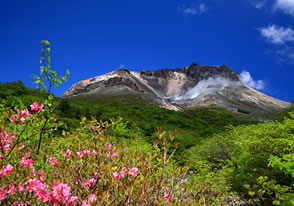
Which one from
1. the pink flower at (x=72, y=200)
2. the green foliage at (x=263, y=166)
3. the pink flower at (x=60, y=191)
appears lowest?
the pink flower at (x=72, y=200)

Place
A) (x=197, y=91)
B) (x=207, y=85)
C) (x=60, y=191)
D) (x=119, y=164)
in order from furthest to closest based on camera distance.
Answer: (x=207, y=85), (x=197, y=91), (x=119, y=164), (x=60, y=191)

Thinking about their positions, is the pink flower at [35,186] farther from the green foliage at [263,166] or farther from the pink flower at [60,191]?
the green foliage at [263,166]

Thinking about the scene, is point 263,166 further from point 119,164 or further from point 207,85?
point 207,85

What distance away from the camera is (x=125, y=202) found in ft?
7.33

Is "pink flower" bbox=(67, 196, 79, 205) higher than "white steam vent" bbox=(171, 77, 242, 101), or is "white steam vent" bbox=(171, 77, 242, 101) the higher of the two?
"white steam vent" bbox=(171, 77, 242, 101)

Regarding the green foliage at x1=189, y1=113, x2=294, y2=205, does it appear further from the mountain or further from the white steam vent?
the white steam vent

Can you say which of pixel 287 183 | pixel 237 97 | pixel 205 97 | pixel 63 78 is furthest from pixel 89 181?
pixel 237 97

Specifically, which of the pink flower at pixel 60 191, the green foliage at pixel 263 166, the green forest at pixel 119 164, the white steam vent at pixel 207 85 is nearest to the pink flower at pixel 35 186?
the green forest at pixel 119 164

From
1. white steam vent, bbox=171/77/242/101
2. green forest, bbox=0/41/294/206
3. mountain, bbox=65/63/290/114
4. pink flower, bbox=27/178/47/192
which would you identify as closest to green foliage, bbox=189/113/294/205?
green forest, bbox=0/41/294/206

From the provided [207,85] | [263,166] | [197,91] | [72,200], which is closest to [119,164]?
[72,200]

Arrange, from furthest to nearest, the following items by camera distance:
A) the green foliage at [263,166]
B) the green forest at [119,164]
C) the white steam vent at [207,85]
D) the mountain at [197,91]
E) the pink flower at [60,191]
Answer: the white steam vent at [207,85] < the mountain at [197,91] < the green foliage at [263,166] < the green forest at [119,164] < the pink flower at [60,191]

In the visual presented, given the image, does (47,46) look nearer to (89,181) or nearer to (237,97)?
(89,181)

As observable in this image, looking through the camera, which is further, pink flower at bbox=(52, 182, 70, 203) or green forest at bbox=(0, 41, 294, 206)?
green forest at bbox=(0, 41, 294, 206)

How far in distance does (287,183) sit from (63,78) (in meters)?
7.54
